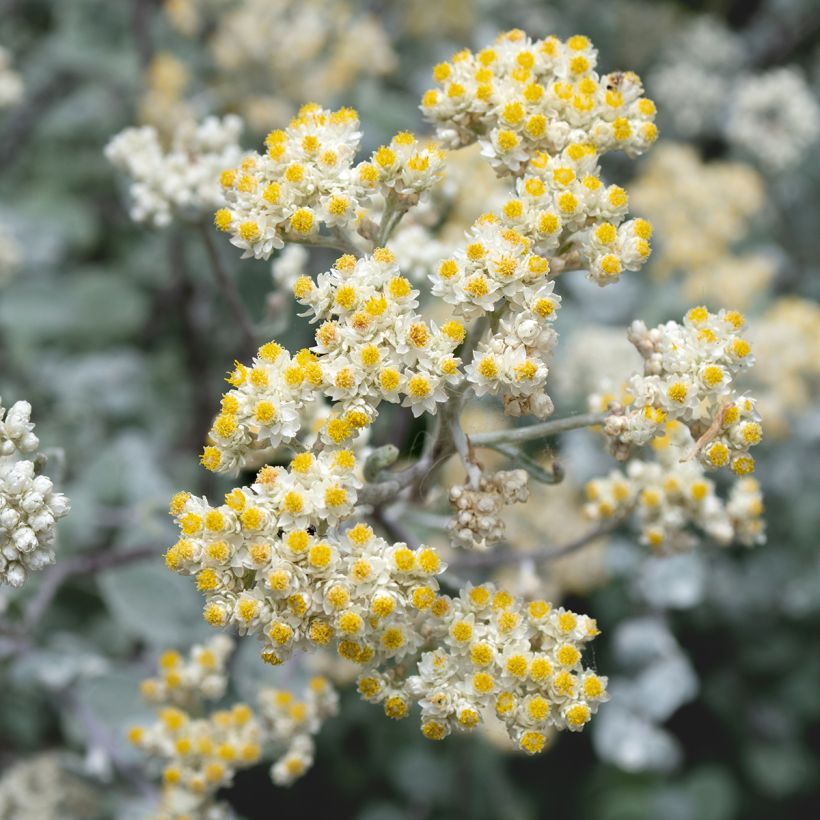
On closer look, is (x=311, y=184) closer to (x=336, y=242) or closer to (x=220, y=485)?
(x=336, y=242)

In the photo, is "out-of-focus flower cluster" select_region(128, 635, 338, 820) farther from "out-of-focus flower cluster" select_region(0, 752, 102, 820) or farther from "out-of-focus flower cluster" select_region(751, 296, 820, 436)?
"out-of-focus flower cluster" select_region(751, 296, 820, 436)

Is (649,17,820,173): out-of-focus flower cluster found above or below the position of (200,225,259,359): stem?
above

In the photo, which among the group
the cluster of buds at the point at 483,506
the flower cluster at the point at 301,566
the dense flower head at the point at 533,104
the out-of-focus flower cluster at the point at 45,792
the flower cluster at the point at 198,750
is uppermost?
the dense flower head at the point at 533,104

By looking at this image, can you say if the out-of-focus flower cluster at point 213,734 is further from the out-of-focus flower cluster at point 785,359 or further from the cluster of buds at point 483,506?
the out-of-focus flower cluster at point 785,359

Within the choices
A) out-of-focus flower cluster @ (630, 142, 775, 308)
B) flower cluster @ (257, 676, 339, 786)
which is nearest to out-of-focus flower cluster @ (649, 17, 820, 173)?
out-of-focus flower cluster @ (630, 142, 775, 308)

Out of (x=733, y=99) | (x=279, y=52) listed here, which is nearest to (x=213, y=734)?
(x=279, y=52)

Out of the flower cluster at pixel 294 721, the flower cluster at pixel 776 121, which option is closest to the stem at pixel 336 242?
the flower cluster at pixel 294 721

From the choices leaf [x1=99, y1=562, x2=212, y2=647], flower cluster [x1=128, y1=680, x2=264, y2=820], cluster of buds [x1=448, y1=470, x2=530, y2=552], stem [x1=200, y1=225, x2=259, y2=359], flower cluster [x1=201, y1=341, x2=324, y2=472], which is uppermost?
flower cluster [x1=201, y1=341, x2=324, y2=472]

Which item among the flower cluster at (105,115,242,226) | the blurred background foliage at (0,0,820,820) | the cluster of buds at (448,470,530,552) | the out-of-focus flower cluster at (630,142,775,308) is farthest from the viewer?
the out-of-focus flower cluster at (630,142,775,308)

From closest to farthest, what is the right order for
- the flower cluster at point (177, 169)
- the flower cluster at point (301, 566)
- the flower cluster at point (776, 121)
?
the flower cluster at point (301, 566) → the flower cluster at point (177, 169) → the flower cluster at point (776, 121)
